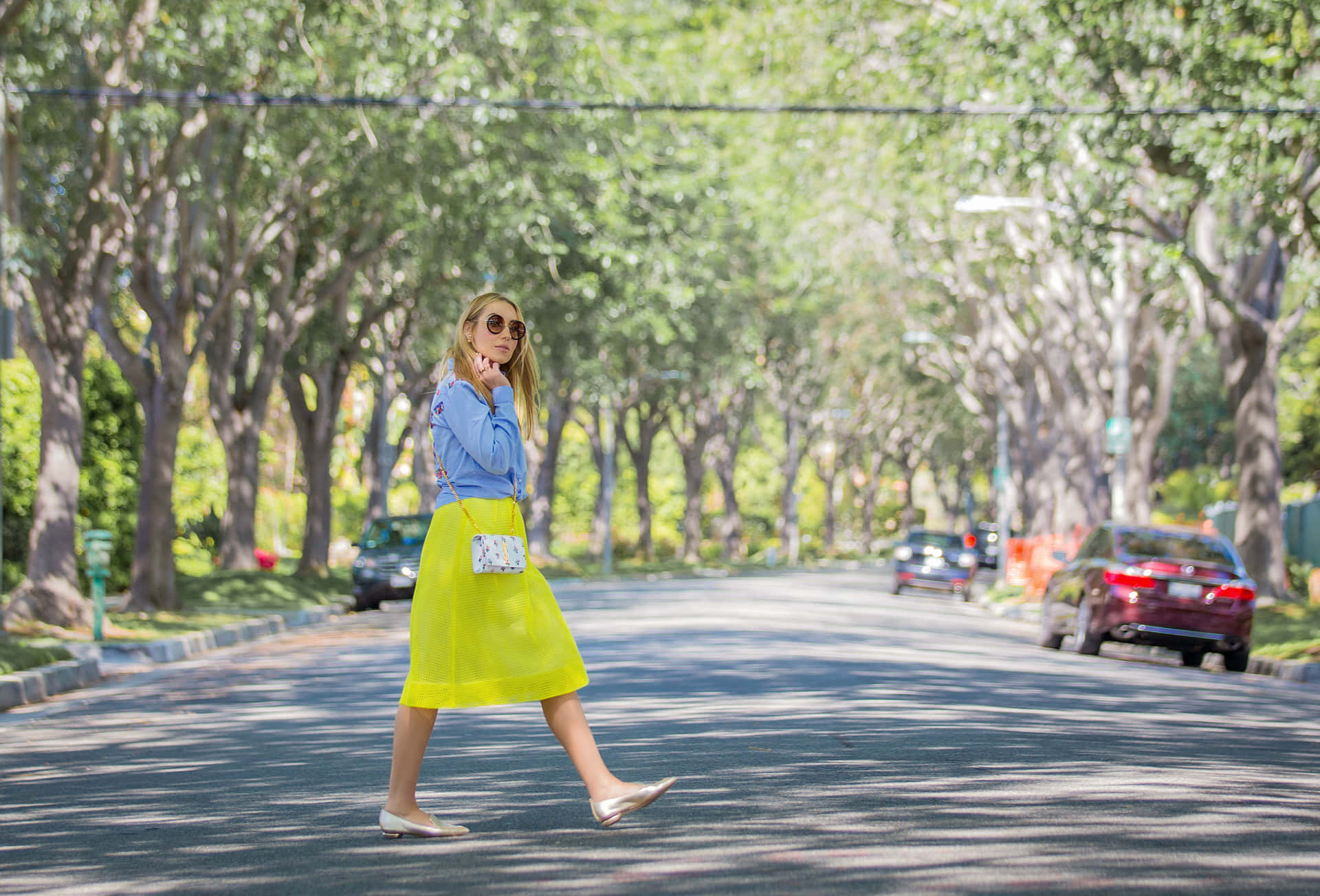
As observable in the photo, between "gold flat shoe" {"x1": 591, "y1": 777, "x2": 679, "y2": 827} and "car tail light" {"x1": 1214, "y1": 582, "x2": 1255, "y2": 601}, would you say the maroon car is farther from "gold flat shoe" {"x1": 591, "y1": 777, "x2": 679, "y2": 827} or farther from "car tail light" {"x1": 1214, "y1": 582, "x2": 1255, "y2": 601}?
"gold flat shoe" {"x1": 591, "y1": 777, "x2": 679, "y2": 827}

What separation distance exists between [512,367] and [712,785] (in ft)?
7.34

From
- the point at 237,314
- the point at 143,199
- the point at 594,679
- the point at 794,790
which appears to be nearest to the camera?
the point at 794,790

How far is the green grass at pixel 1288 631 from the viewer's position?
61.9ft

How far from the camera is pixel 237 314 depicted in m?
32.0

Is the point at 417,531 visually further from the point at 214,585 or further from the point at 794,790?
the point at 794,790

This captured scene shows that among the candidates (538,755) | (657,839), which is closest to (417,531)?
(538,755)

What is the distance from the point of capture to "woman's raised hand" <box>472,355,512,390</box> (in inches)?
249

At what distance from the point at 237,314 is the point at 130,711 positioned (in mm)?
20562

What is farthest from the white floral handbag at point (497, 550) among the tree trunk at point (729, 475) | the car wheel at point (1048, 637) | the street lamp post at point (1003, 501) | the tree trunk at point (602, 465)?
the tree trunk at point (729, 475)

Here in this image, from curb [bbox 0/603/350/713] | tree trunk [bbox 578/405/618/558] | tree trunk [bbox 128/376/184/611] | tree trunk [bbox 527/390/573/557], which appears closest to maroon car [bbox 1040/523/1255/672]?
curb [bbox 0/603/350/713]

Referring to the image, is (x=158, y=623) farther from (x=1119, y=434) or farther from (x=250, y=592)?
(x=1119, y=434)

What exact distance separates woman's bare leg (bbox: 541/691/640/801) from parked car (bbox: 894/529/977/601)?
32.3 m

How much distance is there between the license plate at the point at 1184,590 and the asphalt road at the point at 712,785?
8.64 ft

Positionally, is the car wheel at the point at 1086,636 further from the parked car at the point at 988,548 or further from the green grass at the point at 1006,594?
the parked car at the point at 988,548
